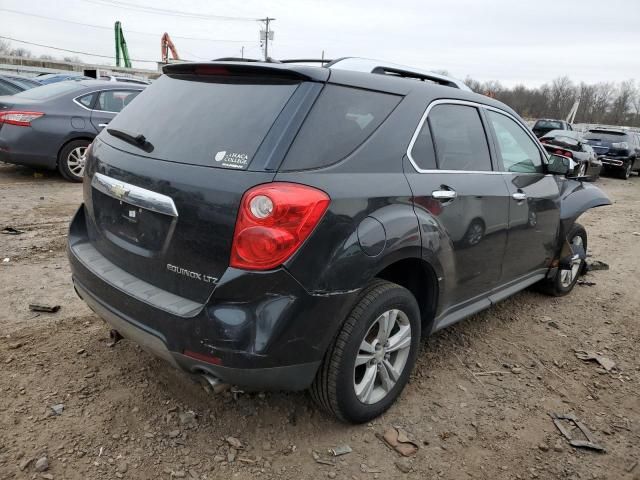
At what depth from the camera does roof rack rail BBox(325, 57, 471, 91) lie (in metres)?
2.80

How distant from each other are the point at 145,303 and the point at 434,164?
170cm

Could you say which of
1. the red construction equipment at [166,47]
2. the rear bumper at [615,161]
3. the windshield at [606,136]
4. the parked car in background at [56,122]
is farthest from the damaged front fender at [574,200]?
the red construction equipment at [166,47]

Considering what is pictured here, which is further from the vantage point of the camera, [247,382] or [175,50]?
[175,50]

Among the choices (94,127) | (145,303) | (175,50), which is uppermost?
(175,50)

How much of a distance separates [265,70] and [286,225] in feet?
2.69

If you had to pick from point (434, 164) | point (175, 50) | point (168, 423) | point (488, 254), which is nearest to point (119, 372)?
point (168, 423)

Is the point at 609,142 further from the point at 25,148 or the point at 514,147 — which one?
the point at 25,148

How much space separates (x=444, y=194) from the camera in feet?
9.15

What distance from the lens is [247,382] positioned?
2168mm

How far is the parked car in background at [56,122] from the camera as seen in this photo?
23.7 feet

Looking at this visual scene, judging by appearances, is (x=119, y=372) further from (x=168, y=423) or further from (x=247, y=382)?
(x=247, y=382)

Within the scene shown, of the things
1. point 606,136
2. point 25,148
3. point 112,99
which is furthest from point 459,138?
point 606,136

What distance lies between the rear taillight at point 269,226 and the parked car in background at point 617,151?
17.1 m

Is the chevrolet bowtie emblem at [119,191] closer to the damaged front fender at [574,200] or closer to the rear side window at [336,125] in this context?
the rear side window at [336,125]
